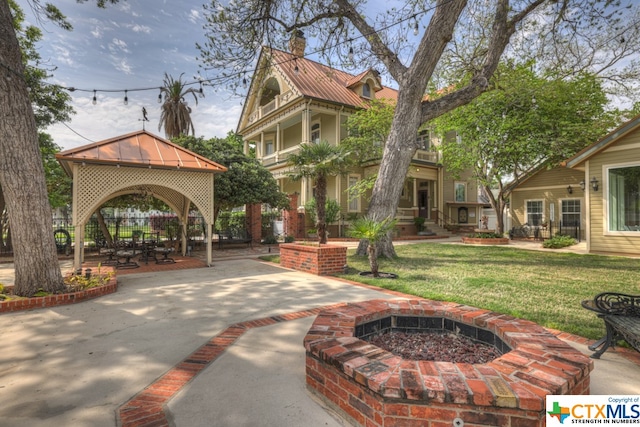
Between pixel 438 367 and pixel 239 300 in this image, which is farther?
pixel 239 300

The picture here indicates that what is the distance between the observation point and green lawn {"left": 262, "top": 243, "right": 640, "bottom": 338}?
4234mm

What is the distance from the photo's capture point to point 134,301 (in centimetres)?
517

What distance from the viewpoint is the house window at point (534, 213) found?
59.2 ft

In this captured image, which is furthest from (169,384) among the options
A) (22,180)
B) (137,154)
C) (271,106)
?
(271,106)

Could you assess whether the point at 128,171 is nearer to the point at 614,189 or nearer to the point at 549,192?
the point at 614,189

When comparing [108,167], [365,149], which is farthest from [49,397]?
[365,149]

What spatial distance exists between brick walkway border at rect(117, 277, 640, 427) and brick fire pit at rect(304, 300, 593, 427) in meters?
1.06

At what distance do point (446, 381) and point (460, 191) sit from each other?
77.0 feet

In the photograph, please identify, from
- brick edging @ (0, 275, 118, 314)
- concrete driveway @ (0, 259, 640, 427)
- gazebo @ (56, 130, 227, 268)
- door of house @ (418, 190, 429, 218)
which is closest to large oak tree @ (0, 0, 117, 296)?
brick edging @ (0, 275, 118, 314)

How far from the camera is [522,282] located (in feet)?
20.4

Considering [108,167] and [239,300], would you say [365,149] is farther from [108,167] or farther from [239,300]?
[239,300]

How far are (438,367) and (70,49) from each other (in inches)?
438

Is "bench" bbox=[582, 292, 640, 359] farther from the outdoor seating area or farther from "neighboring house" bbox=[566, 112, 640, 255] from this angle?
"neighboring house" bbox=[566, 112, 640, 255]

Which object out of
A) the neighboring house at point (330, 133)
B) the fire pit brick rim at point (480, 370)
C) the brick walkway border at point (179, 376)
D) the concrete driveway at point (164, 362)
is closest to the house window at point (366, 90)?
the neighboring house at point (330, 133)
